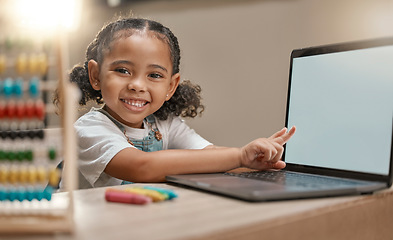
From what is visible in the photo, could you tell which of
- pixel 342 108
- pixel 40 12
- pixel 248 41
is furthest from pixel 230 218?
pixel 248 41

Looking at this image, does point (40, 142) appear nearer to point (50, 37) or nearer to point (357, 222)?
point (50, 37)

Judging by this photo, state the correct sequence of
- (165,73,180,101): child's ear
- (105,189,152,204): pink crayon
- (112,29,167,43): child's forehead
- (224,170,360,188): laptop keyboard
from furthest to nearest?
1. (165,73,180,101): child's ear
2. (112,29,167,43): child's forehead
3. (224,170,360,188): laptop keyboard
4. (105,189,152,204): pink crayon

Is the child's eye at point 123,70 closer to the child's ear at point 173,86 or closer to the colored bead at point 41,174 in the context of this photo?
the child's ear at point 173,86

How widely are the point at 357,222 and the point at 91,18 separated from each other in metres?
1.98

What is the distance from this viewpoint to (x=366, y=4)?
1.47m

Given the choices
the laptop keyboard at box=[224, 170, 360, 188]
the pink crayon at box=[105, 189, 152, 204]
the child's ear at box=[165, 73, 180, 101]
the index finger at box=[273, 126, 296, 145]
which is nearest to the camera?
the pink crayon at box=[105, 189, 152, 204]

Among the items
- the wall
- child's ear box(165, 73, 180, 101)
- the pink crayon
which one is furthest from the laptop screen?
the wall

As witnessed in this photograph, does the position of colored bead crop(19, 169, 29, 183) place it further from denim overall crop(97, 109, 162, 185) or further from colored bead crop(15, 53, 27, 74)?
denim overall crop(97, 109, 162, 185)

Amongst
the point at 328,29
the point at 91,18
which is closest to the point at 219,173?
the point at 328,29

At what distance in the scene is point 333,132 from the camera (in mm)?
930

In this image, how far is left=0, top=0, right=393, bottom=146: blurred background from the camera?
1.53 metres

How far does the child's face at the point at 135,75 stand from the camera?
1.04m

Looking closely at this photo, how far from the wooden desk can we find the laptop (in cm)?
3

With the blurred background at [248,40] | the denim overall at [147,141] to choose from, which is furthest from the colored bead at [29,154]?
the blurred background at [248,40]
